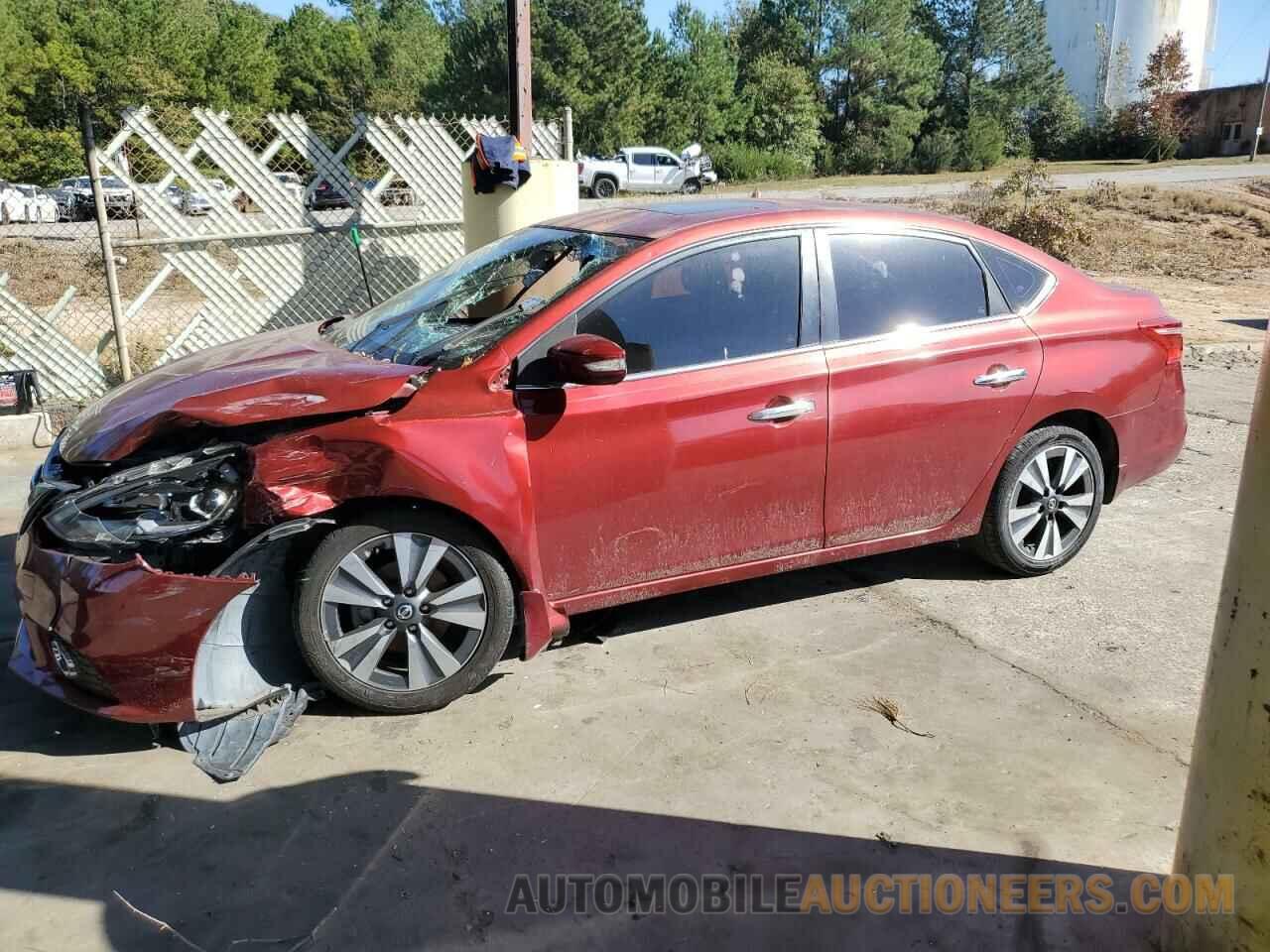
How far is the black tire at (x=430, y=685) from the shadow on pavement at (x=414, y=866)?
1.11 feet

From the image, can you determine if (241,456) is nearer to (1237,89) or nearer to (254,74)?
(254,74)

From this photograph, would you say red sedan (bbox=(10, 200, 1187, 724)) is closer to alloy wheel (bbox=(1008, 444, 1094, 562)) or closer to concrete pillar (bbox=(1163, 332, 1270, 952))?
alloy wheel (bbox=(1008, 444, 1094, 562))

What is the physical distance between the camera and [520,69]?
8.62m

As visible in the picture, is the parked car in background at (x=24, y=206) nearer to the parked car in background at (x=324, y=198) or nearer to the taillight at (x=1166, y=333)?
the parked car in background at (x=324, y=198)

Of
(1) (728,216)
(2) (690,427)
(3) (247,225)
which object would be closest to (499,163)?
(3) (247,225)

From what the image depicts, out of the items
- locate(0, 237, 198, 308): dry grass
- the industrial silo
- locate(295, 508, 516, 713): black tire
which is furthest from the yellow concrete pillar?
the industrial silo

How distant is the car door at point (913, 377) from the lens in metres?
4.05

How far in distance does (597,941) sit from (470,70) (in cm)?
5266

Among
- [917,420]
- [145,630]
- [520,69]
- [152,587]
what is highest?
[520,69]

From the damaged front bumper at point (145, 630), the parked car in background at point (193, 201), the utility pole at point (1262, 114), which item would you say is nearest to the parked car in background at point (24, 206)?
the parked car in background at point (193, 201)

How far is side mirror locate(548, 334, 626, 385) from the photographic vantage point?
345 centimetres

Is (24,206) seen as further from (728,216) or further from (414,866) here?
(414,866)

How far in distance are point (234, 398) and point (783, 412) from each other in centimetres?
200

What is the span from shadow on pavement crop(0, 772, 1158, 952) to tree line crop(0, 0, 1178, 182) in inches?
1642
